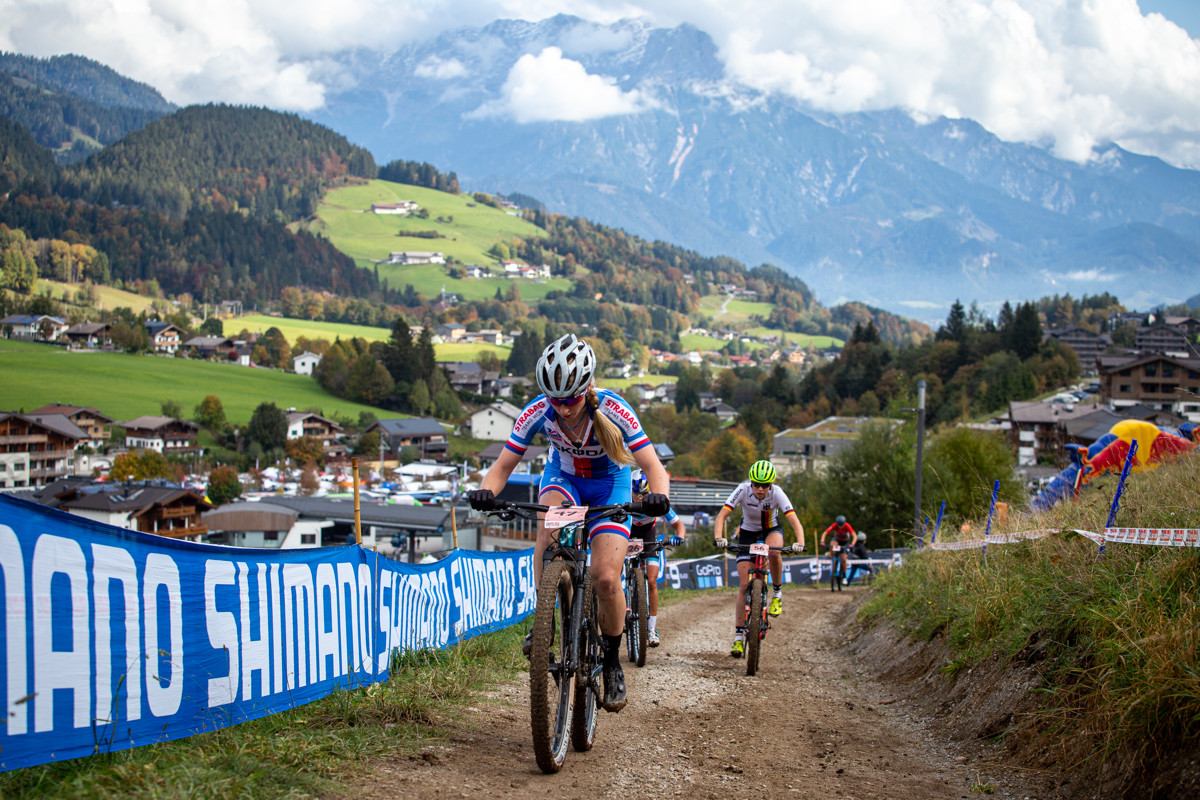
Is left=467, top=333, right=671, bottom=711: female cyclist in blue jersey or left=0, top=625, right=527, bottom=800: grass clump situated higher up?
left=467, top=333, right=671, bottom=711: female cyclist in blue jersey

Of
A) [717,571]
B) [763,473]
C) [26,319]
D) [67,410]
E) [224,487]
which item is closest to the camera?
[763,473]

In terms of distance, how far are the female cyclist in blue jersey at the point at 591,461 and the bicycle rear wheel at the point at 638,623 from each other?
8.37ft

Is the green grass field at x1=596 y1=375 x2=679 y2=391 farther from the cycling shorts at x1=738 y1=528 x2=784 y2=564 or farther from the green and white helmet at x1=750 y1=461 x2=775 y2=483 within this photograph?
the green and white helmet at x1=750 y1=461 x2=775 y2=483

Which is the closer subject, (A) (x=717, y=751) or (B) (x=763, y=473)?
(A) (x=717, y=751)

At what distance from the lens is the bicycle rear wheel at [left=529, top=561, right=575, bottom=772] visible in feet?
15.1

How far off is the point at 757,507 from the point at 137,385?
123 metres

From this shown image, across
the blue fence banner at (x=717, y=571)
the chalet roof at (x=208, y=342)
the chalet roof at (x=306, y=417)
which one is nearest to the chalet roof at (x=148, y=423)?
the chalet roof at (x=306, y=417)

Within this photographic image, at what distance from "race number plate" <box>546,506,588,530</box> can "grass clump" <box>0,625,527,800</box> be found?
145 cm

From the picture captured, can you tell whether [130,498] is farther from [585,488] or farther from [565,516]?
[565,516]

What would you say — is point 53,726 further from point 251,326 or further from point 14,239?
point 14,239

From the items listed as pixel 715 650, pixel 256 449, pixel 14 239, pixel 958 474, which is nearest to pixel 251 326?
pixel 14 239

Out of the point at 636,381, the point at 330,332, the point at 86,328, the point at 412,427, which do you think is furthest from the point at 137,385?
the point at 636,381

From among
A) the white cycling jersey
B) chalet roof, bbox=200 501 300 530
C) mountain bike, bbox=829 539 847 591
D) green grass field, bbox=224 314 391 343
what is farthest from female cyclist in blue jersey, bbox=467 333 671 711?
green grass field, bbox=224 314 391 343

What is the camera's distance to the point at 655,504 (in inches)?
195
